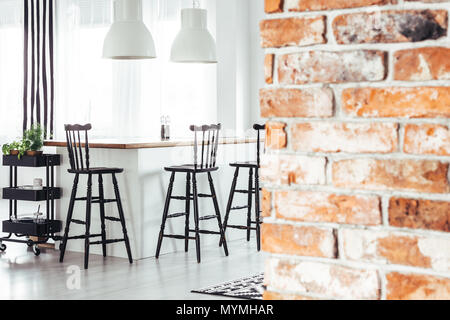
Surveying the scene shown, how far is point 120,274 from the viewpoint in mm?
4629

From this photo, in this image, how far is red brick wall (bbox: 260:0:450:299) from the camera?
1104 millimetres

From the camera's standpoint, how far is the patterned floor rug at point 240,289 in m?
4.01

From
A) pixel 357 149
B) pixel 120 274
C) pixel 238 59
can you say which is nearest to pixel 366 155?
pixel 357 149

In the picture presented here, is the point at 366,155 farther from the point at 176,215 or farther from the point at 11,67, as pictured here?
Answer: the point at 11,67

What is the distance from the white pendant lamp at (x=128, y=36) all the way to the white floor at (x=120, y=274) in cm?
147

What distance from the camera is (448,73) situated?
1081 millimetres

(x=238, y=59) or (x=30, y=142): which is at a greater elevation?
(x=238, y=59)

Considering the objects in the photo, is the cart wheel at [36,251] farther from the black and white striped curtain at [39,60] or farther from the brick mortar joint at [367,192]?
the brick mortar joint at [367,192]

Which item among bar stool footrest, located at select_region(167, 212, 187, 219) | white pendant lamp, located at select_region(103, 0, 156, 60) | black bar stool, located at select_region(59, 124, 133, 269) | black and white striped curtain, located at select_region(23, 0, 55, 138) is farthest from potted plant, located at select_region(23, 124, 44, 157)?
black and white striped curtain, located at select_region(23, 0, 55, 138)

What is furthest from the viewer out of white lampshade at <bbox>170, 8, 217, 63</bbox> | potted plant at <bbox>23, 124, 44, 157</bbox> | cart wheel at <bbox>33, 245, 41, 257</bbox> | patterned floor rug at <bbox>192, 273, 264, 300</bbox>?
white lampshade at <bbox>170, 8, 217, 63</bbox>

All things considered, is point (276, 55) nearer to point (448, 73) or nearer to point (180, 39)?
point (448, 73)

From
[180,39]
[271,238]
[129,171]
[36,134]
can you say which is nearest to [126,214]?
[129,171]

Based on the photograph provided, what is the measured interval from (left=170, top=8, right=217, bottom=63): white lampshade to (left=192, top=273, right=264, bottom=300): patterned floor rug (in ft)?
6.24

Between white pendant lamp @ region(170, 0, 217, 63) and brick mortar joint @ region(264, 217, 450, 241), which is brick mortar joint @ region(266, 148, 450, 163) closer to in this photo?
brick mortar joint @ region(264, 217, 450, 241)
